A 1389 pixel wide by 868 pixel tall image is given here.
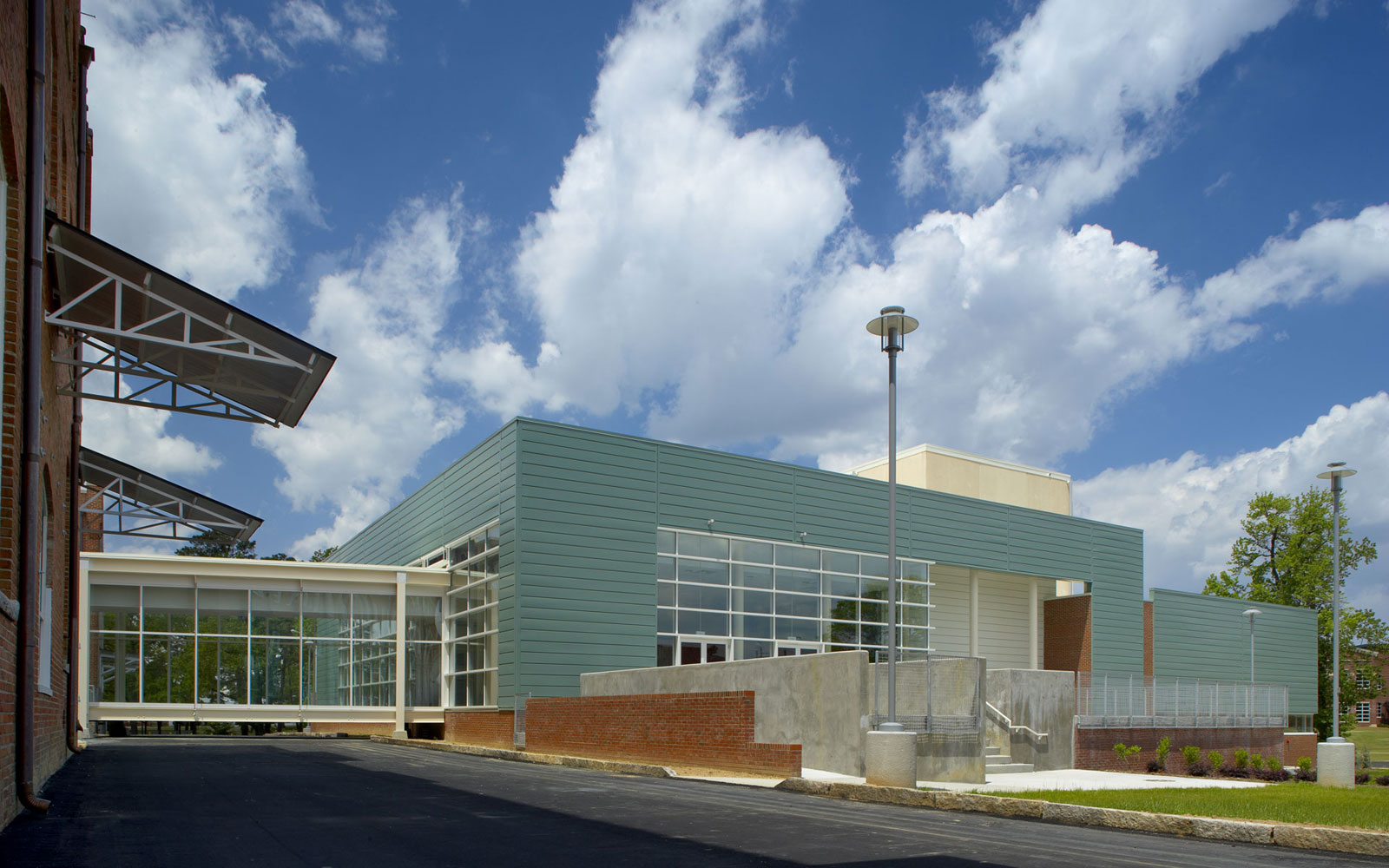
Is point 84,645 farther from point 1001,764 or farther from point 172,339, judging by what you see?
point 1001,764

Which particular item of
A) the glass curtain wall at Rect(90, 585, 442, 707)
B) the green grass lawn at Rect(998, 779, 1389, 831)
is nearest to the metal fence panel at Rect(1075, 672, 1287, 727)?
the green grass lawn at Rect(998, 779, 1389, 831)

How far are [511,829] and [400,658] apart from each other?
66.7 ft

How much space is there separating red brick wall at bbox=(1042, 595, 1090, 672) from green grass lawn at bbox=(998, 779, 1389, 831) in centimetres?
1997

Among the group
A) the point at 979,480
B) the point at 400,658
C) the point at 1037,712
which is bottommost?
the point at 400,658

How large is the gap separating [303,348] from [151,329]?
3092mm

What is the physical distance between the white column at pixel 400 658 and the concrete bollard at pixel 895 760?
1698 centimetres

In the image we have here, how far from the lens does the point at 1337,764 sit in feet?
64.8

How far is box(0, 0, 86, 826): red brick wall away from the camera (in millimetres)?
9203

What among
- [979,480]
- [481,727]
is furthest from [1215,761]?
[481,727]

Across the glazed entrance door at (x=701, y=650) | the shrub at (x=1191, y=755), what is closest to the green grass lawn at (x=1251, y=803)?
the shrub at (x=1191, y=755)

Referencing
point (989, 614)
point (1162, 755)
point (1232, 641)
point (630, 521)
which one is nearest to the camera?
point (1162, 755)

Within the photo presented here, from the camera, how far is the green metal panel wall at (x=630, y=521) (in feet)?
86.3

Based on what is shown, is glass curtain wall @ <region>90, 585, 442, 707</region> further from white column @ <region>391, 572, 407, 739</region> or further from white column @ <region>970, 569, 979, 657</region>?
white column @ <region>970, 569, 979, 657</region>

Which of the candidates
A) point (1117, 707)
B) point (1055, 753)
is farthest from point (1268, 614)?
point (1055, 753)
